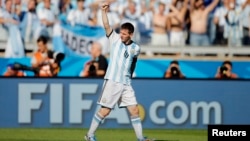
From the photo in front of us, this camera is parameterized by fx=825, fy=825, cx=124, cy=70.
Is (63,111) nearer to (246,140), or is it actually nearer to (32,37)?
(32,37)

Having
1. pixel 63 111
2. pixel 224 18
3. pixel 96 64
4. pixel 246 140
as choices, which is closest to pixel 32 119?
pixel 63 111

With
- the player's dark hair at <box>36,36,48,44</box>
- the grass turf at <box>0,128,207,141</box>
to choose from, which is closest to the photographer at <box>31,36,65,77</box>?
the player's dark hair at <box>36,36,48,44</box>

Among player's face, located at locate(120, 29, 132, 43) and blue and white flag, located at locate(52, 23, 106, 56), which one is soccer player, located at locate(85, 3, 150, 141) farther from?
blue and white flag, located at locate(52, 23, 106, 56)

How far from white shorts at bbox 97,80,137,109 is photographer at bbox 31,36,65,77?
4.52m

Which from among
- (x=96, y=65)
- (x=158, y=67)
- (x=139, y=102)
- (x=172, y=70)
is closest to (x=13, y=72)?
(x=96, y=65)

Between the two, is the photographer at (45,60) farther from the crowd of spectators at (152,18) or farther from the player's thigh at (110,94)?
the player's thigh at (110,94)

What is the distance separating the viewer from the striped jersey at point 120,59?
41.8 feet

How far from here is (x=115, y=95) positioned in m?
12.7

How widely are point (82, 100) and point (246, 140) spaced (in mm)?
7372

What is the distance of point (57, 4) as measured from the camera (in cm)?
1767

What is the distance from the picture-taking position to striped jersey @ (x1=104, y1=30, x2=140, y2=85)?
1274cm

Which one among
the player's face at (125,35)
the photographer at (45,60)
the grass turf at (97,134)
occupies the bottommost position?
the grass turf at (97,134)

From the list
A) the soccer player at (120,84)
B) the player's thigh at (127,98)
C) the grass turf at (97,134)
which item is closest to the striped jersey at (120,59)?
the soccer player at (120,84)

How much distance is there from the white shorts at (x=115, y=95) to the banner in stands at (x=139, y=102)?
414 cm
